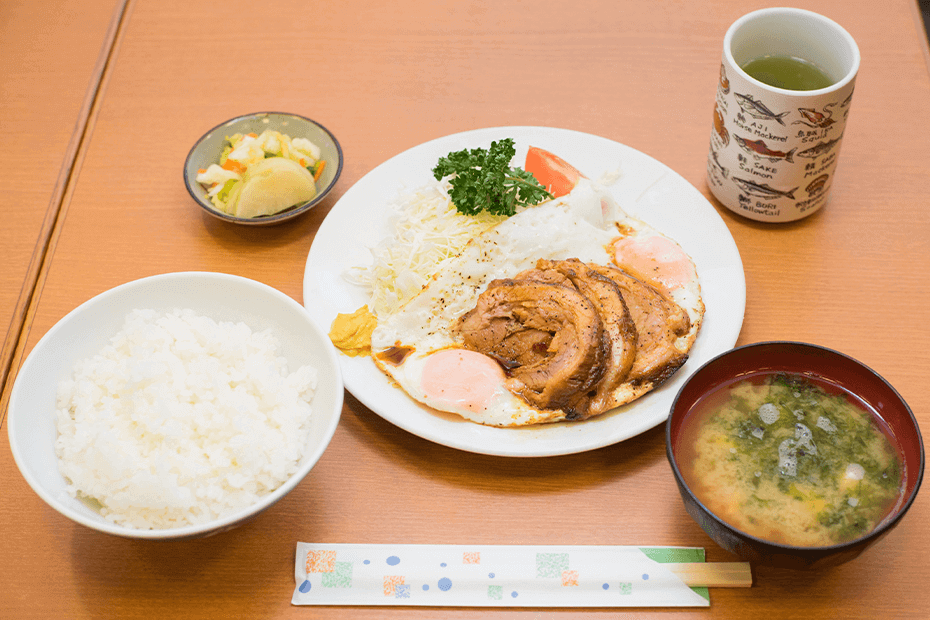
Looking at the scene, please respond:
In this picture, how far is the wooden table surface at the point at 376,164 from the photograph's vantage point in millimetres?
1981

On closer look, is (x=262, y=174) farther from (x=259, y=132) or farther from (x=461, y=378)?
(x=461, y=378)

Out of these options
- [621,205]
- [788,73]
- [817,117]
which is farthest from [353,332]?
[788,73]

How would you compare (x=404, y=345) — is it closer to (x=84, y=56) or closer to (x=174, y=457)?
(x=174, y=457)

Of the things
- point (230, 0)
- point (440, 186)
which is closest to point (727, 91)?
point (440, 186)

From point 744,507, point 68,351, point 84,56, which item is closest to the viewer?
point 744,507

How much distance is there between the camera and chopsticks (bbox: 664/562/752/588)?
188cm

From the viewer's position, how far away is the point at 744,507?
1.79 m

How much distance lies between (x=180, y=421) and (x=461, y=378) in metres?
0.75

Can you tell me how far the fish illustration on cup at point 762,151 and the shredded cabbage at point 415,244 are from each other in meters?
0.82

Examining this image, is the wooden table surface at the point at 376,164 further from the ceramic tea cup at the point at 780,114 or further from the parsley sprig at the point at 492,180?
the parsley sprig at the point at 492,180

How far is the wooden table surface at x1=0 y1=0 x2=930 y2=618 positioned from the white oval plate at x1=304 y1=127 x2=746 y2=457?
0.13 metres

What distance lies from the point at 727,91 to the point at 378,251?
1.22 meters

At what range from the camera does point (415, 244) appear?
2639 mm

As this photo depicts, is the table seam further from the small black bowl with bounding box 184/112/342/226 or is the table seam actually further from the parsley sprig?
the parsley sprig
